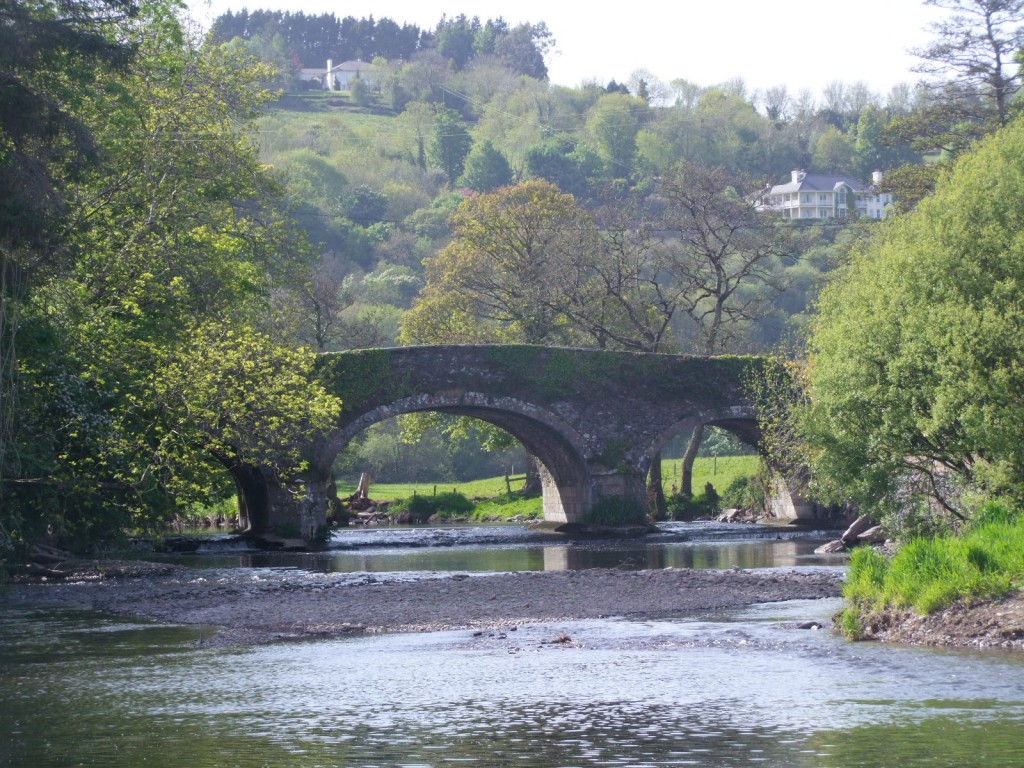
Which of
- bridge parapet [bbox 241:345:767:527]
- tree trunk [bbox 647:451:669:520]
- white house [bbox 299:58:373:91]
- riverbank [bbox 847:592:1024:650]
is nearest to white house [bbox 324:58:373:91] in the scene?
white house [bbox 299:58:373:91]

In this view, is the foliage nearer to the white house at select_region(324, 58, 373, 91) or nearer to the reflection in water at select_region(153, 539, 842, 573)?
the reflection in water at select_region(153, 539, 842, 573)

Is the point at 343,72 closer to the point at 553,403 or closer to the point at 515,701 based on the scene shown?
the point at 553,403

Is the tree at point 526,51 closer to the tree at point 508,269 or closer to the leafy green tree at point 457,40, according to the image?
the leafy green tree at point 457,40

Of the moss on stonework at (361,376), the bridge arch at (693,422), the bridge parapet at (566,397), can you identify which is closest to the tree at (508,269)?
the bridge parapet at (566,397)

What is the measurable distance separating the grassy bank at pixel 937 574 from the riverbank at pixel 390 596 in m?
3.21

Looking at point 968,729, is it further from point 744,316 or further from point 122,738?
point 744,316

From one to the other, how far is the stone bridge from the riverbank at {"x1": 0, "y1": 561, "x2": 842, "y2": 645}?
1055cm

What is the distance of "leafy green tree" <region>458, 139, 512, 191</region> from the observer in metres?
116

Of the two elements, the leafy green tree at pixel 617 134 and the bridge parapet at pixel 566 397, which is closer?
the bridge parapet at pixel 566 397

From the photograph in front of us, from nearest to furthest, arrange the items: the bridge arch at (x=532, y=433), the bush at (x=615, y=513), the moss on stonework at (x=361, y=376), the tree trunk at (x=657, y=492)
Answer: the moss on stonework at (x=361, y=376), the bridge arch at (x=532, y=433), the bush at (x=615, y=513), the tree trunk at (x=657, y=492)

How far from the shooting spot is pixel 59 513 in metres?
23.7

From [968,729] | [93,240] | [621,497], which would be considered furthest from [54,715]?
[621,497]

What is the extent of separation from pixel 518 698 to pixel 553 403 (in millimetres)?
27256

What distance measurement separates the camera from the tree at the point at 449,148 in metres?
126
